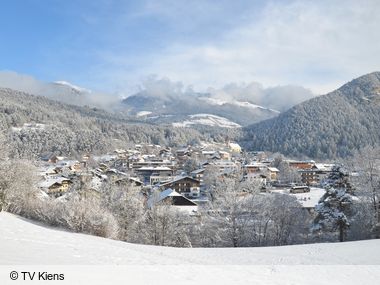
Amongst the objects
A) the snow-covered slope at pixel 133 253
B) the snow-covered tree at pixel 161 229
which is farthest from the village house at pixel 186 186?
the snow-covered slope at pixel 133 253

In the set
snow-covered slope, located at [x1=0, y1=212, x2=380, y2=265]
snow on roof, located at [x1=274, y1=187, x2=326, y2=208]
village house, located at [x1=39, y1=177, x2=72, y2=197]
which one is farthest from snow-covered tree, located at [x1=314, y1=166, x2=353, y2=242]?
village house, located at [x1=39, y1=177, x2=72, y2=197]

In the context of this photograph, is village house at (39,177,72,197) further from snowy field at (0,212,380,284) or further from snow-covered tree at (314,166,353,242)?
snow-covered tree at (314,166,353,242)

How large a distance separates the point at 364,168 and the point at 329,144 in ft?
528

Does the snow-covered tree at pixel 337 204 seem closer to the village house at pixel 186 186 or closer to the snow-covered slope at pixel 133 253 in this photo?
the snow-covered slope at pixel 133 253

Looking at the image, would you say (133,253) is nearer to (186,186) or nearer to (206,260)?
(206,260)

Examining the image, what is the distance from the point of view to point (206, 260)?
19.2 metres

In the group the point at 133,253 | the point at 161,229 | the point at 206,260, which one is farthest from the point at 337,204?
the point at 133,253

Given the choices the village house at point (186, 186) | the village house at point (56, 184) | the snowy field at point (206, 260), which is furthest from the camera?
the village house at point (186, 186)

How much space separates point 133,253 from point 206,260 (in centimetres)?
365

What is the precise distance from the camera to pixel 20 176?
3111cm

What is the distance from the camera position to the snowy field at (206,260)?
13.4 m

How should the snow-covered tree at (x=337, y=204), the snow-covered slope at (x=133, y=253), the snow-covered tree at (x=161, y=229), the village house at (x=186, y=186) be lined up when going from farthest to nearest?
1. the village house at (x=186, y=186)
2. the snow-covered tree at (x=161, y=229)
3. the snow-covered tree at (x=337, y=204)
4. the snow-covered slope at (x=133, y=253)

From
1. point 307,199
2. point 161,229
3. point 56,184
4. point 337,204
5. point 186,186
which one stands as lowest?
point 161,229

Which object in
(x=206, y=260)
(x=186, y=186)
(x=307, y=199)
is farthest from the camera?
(x=186, y=186)
